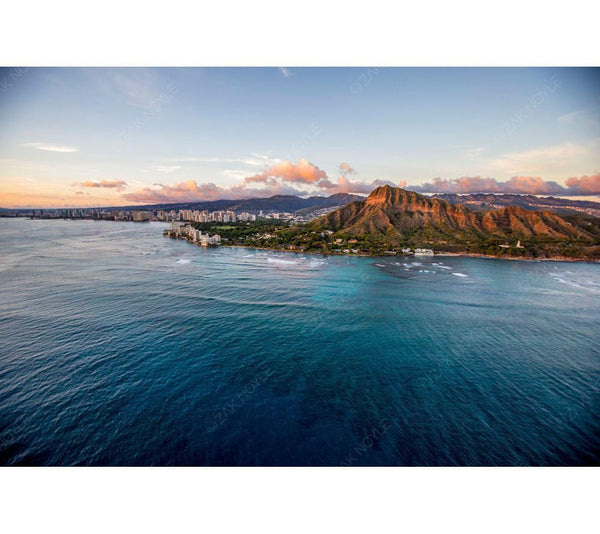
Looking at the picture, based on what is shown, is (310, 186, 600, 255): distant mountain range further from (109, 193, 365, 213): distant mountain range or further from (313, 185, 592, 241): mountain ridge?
(109, 193, 365, 213): distant mountain range

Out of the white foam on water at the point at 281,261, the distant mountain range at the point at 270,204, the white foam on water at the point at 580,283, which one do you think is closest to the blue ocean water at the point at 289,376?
the white foam on water at the point at 580,283

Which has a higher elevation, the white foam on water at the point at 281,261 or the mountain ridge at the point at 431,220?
the mountain ridge at the point at 431,220

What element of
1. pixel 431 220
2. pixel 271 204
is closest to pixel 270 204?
pixel 271 204

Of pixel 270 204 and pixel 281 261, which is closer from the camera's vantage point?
pixel 281 261

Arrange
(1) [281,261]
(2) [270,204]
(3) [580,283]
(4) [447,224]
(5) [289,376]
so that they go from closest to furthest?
(5) [289,376] → (3) [580,283] → (1) [281,261] → (4) [447,224] → (2) [270,204]

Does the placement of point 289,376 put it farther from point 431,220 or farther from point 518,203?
point 518,203

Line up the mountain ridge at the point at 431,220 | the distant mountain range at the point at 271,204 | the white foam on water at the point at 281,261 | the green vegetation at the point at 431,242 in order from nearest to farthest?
the white foam on water at the point at 281,261 < the green vegetation at the point at 431,242 < the mountain ridge at the point at 431,220 < the distant mountain range at the point at 271,204

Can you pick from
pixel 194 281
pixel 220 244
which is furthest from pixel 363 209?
pixel 194 281

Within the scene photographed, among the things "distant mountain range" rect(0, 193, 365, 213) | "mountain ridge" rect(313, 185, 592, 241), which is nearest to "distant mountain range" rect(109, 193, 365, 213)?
"distant mountain range" rect(0, 193, 365, 213)

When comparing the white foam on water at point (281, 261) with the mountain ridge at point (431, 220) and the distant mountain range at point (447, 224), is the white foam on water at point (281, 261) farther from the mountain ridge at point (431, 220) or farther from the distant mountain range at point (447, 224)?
the mountain ridge at point (431, 220)

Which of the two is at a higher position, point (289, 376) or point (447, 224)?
point (447, 224)
